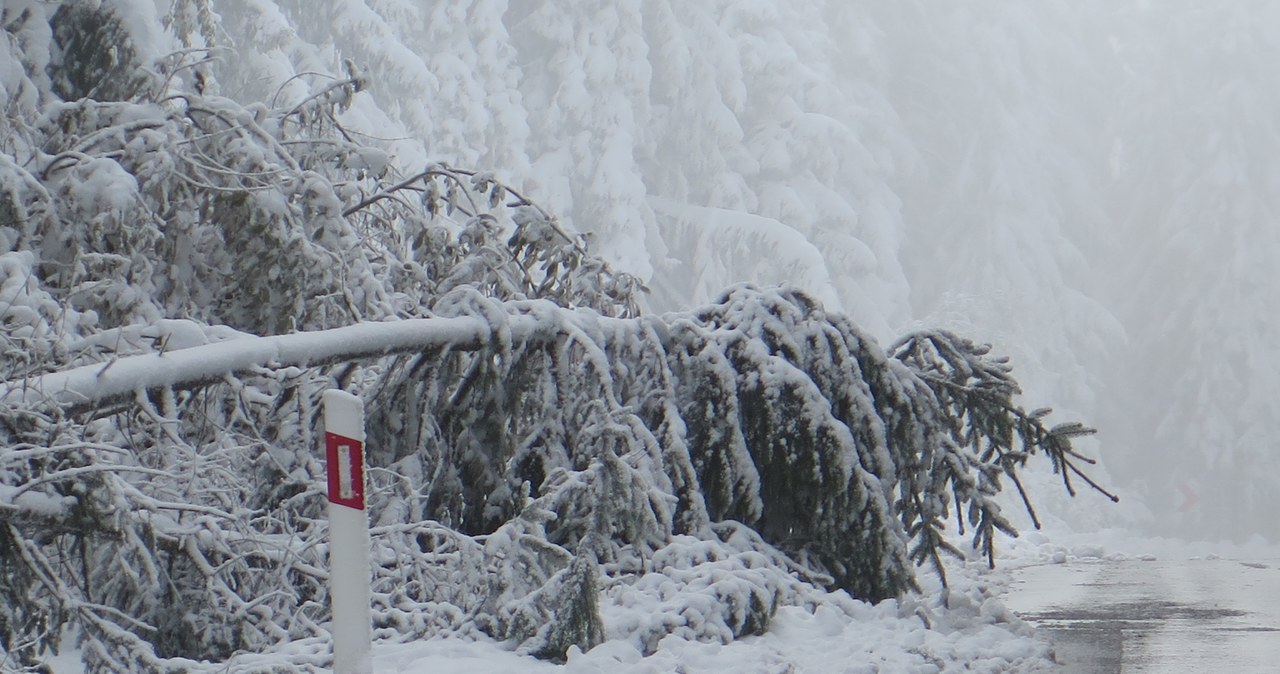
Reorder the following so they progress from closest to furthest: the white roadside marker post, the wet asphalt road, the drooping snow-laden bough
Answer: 1. the white roadside marker post
2. the drooping snow-laden bough
3. the wet asphalt road

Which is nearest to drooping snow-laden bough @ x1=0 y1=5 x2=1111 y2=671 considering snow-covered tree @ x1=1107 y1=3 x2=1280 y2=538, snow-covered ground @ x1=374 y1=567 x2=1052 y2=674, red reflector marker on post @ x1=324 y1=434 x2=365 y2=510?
snow-covered ground @ x1=374 y1=567 x2=1052 y2=674

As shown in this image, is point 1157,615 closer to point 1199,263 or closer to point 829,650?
point 829,650

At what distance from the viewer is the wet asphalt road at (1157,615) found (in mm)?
6707

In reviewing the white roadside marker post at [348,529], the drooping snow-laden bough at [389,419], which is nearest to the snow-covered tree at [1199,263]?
the drooping snow-laden bough at [389,419]

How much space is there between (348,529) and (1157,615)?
6.87m

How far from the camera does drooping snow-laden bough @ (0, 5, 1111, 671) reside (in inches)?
186

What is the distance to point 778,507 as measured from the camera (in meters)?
7.16

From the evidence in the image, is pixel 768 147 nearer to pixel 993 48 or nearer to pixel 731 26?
pixel 731 26

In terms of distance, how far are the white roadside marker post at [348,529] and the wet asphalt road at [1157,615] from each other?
4037mm

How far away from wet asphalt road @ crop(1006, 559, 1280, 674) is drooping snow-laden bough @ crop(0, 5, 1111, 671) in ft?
3.10

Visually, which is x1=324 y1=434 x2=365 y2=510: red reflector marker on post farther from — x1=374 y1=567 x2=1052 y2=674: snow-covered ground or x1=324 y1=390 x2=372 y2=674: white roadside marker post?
x1=374 y1=567 x2=1052 y2=674: snow-covered ground

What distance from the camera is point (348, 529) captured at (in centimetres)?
332

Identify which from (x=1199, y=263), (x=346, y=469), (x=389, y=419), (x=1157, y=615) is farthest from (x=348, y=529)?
(x=1199, y=263)

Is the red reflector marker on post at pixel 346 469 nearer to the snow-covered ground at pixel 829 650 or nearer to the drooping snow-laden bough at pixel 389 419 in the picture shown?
the drooping snow-laden bough at pixel 389 419
